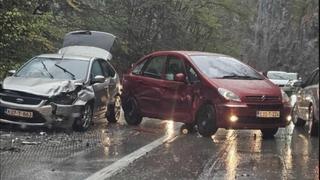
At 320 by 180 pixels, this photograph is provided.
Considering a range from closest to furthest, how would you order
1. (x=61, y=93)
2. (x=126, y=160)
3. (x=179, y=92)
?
1. (x=126, y=160)
2. (x=61, y=93)
3. (x=179, y=92)

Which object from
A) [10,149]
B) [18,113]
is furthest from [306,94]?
[10,149]

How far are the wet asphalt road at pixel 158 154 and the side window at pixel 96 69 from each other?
1282mm

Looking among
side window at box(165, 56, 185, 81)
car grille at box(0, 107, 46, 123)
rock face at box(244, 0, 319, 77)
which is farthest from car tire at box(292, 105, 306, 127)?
rock face at box(244, 0, 319, 77)

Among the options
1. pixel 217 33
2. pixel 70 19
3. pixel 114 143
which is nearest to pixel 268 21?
pixel 217 33

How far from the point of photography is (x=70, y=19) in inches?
1099

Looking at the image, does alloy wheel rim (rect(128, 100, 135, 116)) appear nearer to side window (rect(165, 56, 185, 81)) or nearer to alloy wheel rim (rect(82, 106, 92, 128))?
side window (rect(165, 56, 185, 81))

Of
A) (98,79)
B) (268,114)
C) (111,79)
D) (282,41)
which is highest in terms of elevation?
(98,79)

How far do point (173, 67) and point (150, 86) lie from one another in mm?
706

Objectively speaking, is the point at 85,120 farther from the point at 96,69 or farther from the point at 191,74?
the point at 191,74

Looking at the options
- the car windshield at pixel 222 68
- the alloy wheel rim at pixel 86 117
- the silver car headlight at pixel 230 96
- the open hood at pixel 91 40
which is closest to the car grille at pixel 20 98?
the alloy wheel rim at pixel 86 117

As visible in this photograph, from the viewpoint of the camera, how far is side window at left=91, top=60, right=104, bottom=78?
13.4m

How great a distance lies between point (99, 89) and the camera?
1327 cm

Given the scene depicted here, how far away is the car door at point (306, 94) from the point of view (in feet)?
43.4

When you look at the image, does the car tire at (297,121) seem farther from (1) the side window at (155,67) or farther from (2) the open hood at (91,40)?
(2) the open hood at (91,40)
